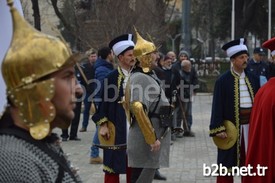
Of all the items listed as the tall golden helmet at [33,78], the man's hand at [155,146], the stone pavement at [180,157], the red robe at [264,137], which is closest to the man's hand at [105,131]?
the man's hand at [155,146]

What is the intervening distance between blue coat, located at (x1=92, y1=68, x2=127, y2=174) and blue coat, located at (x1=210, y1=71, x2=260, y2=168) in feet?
3.25

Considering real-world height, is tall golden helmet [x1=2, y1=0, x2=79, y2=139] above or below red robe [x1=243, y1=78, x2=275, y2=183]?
above

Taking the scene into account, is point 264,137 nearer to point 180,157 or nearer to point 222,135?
point 222,135

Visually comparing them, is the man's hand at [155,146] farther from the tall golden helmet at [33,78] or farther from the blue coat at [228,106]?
the tall golden helmet at [33,78]

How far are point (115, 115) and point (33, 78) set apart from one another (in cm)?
478

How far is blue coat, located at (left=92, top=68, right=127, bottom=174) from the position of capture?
7270 mm

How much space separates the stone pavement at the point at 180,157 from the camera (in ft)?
30.2

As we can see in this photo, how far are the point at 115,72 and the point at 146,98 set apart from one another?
33.2 inches

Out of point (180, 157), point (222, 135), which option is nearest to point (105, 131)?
point (222, 135)

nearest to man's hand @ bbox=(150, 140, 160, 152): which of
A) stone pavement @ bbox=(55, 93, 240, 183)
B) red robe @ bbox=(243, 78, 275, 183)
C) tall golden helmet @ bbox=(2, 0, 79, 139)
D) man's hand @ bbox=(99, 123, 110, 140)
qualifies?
man's hand @ bbox=(99, 123, 110, 140)

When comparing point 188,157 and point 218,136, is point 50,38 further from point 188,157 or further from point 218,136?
point 188,157

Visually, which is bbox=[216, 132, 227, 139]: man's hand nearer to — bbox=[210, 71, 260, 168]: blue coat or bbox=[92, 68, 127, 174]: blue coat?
bbox=[210, 71, 260, 168]: blue coat

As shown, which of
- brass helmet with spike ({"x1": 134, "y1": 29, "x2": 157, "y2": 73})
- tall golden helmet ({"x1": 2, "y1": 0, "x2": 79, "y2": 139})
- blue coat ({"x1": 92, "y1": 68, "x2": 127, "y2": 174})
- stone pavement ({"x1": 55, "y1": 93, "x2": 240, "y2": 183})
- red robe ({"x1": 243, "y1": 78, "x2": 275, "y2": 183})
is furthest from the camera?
stone pavement ({"x1": 55, "y1": 93, "x2": 240, "y2": 183})

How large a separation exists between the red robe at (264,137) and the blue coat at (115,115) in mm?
2082
